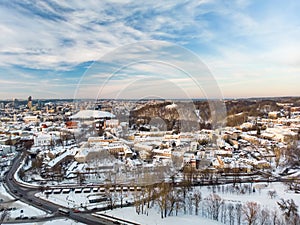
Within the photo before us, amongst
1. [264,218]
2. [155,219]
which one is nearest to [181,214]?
[155,219]

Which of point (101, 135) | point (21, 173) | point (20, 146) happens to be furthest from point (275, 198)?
point (20, 146)

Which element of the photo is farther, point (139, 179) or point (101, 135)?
point (101, 135)

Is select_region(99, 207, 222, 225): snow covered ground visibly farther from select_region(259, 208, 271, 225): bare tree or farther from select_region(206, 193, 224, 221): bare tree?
select_region(259, 208, 271, 225): bare tree

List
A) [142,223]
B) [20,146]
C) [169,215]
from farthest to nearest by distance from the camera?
[20,146]
[169,215]
[142,223]

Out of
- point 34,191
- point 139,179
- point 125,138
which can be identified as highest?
point 125,138

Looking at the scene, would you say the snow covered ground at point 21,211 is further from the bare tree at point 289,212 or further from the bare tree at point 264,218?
the bare tree at point 289,212

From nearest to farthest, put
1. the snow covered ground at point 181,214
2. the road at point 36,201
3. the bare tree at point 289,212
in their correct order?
the bare tree at point 289,212 → the snow covered ground at point 181,214 → the road at point 36,201

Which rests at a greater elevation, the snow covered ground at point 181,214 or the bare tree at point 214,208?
the bare tree at point 214,208

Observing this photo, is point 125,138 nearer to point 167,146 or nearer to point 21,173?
point 167,146

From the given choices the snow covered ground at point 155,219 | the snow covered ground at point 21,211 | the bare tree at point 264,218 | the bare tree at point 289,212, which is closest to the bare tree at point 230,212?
the snow covered ground at point 155,219
